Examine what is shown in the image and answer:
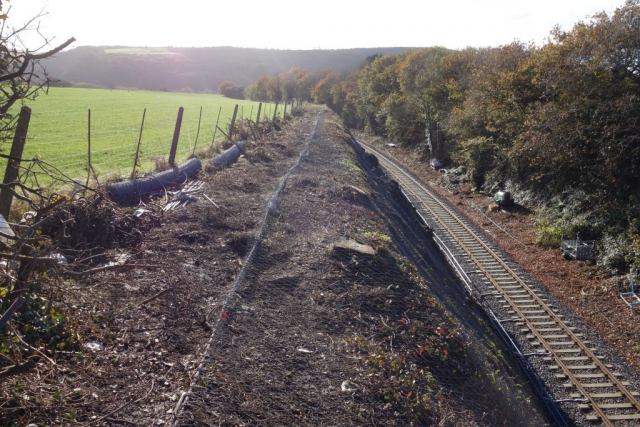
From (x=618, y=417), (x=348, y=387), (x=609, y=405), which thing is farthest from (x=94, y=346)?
(x=609, y=405)

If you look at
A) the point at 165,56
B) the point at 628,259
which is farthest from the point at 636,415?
the point at 165,56

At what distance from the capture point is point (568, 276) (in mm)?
18406

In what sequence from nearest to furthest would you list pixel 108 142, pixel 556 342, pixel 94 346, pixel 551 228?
pixel 94 346 → pixel 556 342 → pixel 551 228 → pixel 108 142

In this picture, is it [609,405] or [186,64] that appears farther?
[186,64]

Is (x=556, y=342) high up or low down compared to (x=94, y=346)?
down

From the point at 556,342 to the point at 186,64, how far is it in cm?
16222

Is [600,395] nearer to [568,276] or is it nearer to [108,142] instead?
[568,276]

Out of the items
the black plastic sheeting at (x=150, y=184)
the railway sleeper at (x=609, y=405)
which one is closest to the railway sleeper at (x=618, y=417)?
the railway sleeper at (x=609, y=405)

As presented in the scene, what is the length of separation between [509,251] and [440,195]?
35.0 ft

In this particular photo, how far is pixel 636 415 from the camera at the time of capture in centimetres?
1113

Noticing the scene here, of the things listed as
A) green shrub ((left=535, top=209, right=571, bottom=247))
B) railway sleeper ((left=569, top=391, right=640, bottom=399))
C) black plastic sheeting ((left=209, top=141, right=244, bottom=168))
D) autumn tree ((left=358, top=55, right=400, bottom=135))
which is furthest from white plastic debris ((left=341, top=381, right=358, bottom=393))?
autumn tree ((left=358, top=55, right=400, bottom=135))

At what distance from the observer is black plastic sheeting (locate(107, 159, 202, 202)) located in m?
10.9

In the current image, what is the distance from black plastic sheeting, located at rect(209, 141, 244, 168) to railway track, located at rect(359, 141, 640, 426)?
1143 centimetres

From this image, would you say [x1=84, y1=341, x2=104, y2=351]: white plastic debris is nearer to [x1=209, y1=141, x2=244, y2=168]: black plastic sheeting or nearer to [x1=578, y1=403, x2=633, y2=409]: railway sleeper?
[x1=209, y1=141, x2=244, y2=168]: black plastic sheeting
